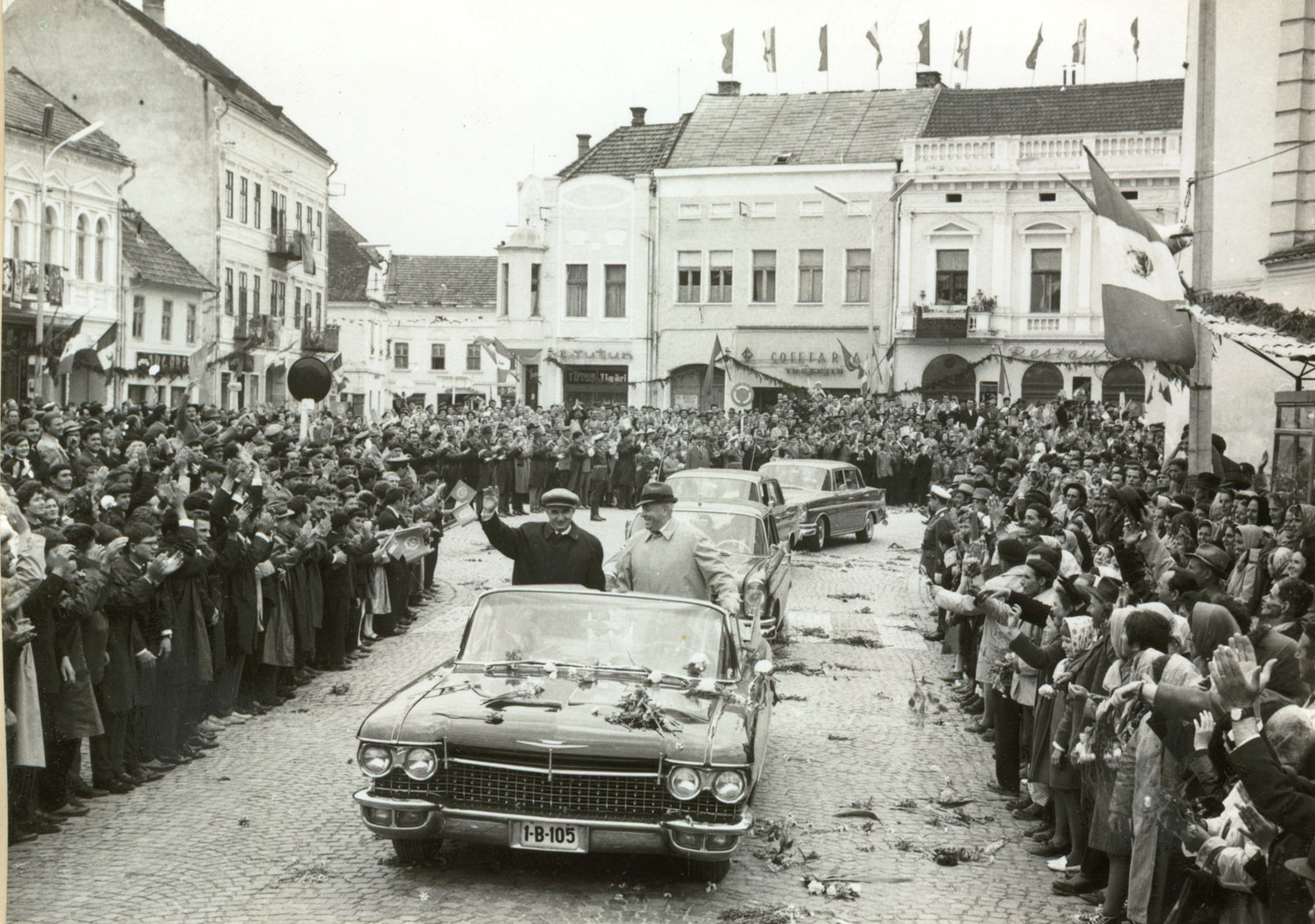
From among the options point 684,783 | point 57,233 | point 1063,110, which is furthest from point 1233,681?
point 1063,110

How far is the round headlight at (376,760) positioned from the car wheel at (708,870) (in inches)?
66.4

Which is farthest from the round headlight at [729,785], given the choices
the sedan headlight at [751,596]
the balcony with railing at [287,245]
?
the balcony with railing at [287,245]

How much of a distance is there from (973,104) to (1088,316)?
9.66 m

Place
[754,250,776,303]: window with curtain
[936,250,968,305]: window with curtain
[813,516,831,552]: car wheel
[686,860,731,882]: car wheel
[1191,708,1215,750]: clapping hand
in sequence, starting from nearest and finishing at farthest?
[1191,708,1215,750]: clapping hand → [686,860,731,882]: car wheel → [813,516,831,552]: car wheel → [936,250,968,305]: window with curtain → [754,250,776,303]: window with curtain

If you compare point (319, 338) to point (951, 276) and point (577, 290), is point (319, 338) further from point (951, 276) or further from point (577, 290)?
point (951, 276)

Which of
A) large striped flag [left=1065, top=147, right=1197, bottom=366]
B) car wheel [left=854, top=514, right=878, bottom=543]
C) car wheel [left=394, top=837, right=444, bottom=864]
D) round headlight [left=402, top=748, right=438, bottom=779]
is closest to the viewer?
round headlight [left=402, top=748, right=438, bottom=779]

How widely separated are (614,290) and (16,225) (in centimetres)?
2514

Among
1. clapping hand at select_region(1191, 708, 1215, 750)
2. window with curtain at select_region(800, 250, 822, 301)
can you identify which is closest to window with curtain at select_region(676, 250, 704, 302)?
window with curtain at select_region(800, 250, 822, 301)

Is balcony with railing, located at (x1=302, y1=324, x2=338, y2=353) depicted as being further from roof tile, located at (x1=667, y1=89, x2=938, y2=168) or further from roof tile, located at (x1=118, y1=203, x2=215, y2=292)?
roof tile, located at (x1=667, y1=89, x2=938, y2=168)

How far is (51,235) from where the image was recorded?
3031 cm

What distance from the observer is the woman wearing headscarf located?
410 inches

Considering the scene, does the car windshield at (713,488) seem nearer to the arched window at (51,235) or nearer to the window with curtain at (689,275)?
the arched window at (51,235)

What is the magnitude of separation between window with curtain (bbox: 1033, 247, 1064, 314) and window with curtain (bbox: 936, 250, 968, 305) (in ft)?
7.08

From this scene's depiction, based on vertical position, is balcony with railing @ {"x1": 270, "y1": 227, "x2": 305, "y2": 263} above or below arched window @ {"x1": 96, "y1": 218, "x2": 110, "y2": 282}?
above
